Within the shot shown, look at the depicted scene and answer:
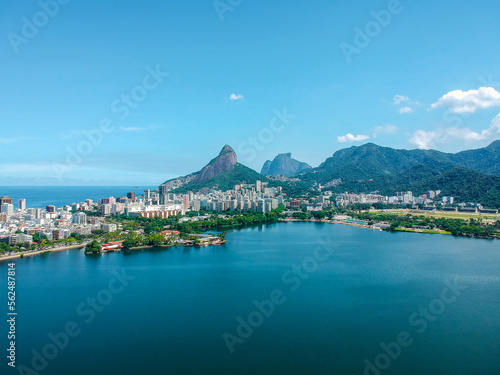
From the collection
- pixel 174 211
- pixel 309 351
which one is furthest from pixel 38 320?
pixel 174 211

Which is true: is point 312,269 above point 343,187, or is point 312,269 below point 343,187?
below

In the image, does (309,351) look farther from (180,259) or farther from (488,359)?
(180,259)

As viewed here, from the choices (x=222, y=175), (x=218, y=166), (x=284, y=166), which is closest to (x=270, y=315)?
(x=222, y=175)

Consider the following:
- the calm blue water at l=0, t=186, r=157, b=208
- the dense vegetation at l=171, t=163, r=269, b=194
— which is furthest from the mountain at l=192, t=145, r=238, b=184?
the calm blue water at l=0, t=186, r=157, b=208

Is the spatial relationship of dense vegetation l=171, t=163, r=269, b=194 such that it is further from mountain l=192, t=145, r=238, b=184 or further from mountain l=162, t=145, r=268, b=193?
mountain l=192, t=145, r=238, b=184

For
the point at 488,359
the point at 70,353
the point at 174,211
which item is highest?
the point at 174,211

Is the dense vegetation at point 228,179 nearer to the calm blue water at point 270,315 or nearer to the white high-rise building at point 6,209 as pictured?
the white high-rise building at point 6,209

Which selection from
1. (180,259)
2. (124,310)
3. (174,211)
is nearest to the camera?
(124,310)
